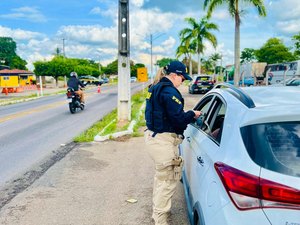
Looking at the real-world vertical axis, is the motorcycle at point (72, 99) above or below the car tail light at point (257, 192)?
below

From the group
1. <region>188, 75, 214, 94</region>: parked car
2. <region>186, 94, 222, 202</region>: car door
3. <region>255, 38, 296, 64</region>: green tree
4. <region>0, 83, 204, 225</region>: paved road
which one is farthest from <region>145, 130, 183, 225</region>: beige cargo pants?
<region>255, 38, 296, 64</region>: green tree

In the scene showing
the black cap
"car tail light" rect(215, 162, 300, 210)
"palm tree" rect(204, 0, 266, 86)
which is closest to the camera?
"car tail light" rect(215, 162, 300, 210)

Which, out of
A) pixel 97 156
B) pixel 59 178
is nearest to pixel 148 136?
pixel 59 178

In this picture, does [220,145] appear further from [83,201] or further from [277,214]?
[83,201]

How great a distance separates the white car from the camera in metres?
1.87

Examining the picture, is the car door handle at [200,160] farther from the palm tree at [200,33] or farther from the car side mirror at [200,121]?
the palm tree at [200,33]

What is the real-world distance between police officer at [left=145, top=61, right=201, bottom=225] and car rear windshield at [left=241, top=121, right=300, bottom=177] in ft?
4.57

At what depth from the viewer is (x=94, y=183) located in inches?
221

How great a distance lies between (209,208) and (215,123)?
127 cm

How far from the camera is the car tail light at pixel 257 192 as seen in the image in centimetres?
186

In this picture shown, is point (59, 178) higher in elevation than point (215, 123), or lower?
lower

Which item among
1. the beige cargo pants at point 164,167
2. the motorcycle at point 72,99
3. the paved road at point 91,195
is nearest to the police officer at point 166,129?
the beige cargo pants at point 164,167

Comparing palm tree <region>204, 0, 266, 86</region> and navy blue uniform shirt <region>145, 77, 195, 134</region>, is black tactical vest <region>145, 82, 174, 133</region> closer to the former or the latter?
navy blue uniform shirt <region>145, 77, 195, 134</region>

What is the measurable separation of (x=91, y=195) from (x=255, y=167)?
140 inches
